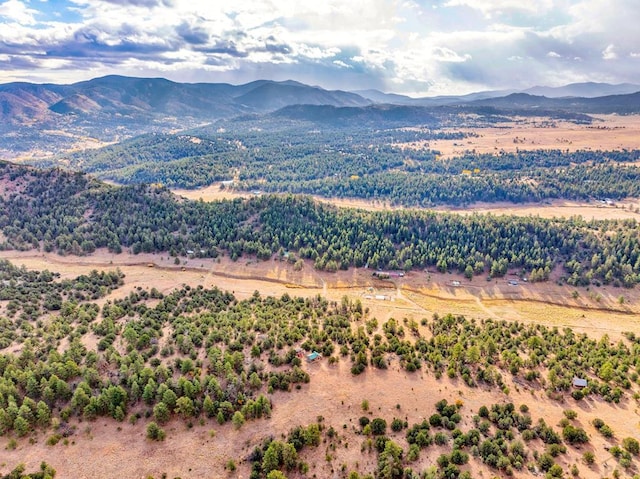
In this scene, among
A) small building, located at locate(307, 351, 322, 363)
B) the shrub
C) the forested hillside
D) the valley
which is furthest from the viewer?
the forested hillside

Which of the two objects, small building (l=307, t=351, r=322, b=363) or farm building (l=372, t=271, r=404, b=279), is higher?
small building (l=307, t=351, r=322, b=363)

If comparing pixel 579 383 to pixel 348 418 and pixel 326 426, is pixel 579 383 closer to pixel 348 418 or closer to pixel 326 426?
pixel 348 418

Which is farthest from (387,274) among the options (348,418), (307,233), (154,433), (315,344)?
(154,433)

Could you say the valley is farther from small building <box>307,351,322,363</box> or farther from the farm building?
the farm building

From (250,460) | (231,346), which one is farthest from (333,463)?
(231,346)

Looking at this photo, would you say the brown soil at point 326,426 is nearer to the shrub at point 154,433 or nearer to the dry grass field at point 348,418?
the dry grass field at point 348,418

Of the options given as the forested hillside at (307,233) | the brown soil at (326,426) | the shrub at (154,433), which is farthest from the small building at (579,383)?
the shrub at (154,433)

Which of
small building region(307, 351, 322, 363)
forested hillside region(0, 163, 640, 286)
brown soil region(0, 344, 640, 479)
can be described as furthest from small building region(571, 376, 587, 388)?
forested hillside region(0, 163, 640, 286)

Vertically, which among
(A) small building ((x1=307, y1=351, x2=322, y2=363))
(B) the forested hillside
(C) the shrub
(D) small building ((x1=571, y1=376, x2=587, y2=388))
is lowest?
(C) the shrub

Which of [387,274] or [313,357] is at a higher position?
[313,357]
